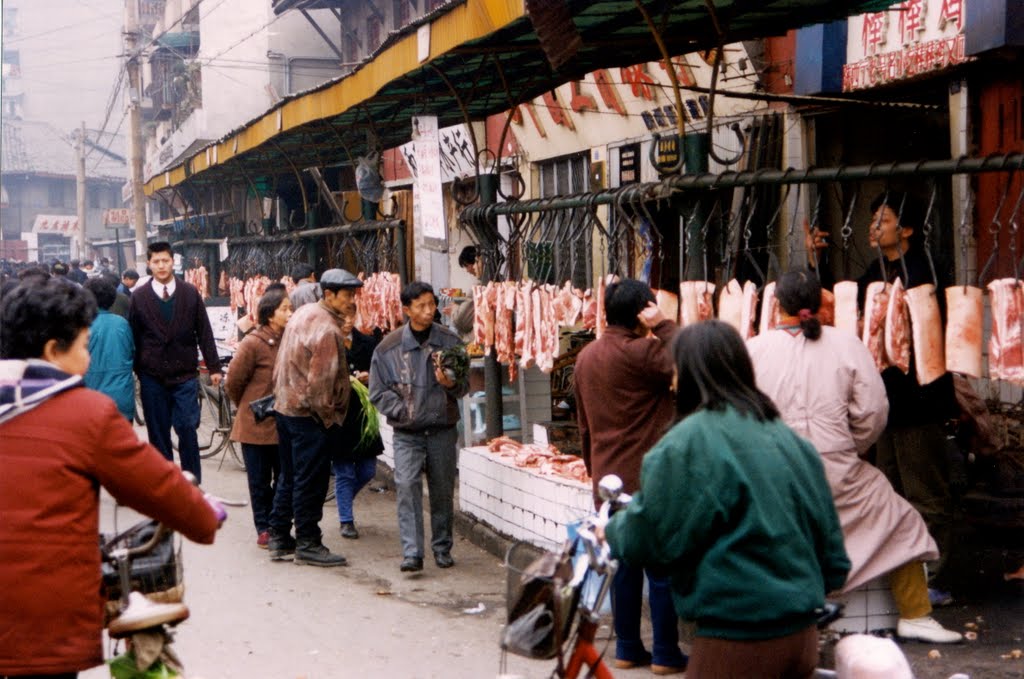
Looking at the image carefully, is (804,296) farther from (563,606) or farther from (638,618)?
(563,606)

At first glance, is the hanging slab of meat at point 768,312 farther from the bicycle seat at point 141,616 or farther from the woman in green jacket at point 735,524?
the bicycle seat at point 141,616

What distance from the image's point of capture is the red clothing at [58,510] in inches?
147

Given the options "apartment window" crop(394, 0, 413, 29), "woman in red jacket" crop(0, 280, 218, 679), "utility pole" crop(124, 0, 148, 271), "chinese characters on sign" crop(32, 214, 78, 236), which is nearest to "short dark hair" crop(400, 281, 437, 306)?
"woman in red jacket" crop(0, 280, 218, 679)

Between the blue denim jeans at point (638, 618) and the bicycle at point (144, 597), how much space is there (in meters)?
2.62

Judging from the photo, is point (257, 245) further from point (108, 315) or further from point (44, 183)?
point (44, 183)

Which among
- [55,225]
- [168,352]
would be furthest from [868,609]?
[55,225]

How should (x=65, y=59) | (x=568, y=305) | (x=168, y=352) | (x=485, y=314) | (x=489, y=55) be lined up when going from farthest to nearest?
1. (x=65, y=59)
2. (x=168, y=352)
3. (x=485, y=314)
4. (x=489, y=55)
5. (x=568, y=305)

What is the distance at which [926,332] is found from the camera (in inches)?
244

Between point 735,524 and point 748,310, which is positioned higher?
point 748,310

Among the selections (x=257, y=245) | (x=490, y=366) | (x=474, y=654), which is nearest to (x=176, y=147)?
(x=257, y=245)

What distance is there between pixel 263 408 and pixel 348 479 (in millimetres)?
1130

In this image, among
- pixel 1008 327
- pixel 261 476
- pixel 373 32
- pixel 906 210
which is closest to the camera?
pixel 1008 327

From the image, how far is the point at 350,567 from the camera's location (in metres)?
9.21

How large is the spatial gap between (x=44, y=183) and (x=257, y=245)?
63.4m
